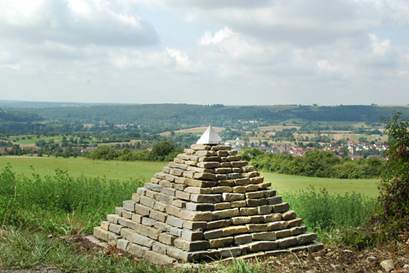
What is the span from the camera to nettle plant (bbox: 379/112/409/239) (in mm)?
6887

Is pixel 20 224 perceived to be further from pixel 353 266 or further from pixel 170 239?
pixel 353 266

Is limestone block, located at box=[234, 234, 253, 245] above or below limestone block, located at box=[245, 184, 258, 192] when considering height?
below

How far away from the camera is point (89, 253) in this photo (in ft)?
20.8

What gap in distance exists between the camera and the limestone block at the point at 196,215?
18.5 feet

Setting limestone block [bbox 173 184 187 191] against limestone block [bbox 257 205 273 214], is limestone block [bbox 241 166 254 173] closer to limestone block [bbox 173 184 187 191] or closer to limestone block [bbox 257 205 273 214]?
limestone block [bbox 257 205 273 214]

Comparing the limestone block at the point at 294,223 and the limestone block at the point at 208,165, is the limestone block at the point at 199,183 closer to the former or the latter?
the limestone block at the point at 208,165

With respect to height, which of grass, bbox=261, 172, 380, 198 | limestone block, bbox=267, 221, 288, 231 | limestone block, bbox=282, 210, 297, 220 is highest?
limestone block, bbox=282, 210, 297, 220

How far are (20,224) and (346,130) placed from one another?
178 feet

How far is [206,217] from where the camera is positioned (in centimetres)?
573

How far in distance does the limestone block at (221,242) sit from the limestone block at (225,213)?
38 cm

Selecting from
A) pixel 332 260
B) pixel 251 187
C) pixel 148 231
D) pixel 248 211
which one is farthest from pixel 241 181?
pixel 332 260

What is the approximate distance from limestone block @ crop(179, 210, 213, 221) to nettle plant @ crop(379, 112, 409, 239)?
13.6 ft

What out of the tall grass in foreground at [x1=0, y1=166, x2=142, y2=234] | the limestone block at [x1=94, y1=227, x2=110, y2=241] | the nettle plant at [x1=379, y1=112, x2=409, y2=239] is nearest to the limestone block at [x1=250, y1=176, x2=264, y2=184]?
the nettle plant at [x1=379, y1=112, x2=409, y2=239]

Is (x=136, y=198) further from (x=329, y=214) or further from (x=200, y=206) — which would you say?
(x=329, y=214)
